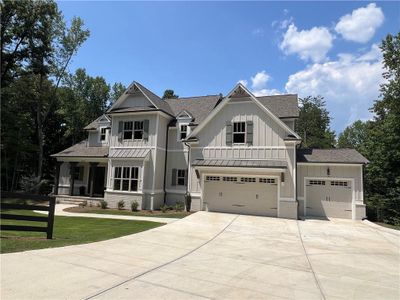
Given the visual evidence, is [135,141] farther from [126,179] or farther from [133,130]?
[126,179]

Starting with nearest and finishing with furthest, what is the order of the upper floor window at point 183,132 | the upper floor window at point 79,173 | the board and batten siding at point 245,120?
the board and batten siding at point 245,120, the upper floor window at point 183,132, the upper floor window at point 79,173

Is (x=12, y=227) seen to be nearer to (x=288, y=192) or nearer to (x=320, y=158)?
(x=288, y=192)

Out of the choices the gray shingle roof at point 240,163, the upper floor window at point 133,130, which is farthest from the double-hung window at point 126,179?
the gray shingle roof at point 240,163

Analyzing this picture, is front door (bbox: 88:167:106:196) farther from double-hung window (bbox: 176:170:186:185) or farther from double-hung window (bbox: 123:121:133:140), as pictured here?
double-hung window (bbox: 176:170:186:185)

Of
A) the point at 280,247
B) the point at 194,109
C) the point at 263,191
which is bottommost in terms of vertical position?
the point at 280,247

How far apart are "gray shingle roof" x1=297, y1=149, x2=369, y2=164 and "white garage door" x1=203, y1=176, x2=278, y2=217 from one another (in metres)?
2.78

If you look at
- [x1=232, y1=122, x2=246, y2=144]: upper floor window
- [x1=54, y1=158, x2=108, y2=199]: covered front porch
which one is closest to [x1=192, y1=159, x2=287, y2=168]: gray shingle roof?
[x1=232, y1=122, x2=246, y2=144]: upper floor window

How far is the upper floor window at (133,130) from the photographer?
2123 cm

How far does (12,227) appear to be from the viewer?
8633 mm

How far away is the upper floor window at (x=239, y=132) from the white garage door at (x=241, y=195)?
96.6 inches

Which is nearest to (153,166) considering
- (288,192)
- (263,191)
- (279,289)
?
(263,191)

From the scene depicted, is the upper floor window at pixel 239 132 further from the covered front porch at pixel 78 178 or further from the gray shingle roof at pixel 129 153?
the covered front porch at pixel 78 178

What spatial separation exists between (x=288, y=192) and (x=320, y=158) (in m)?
3.26

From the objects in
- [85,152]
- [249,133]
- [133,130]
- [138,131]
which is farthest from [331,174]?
[85,152]
